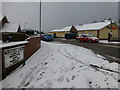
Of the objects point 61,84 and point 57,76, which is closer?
point 61,84

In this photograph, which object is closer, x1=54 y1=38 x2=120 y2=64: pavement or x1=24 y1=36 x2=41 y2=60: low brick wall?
x1=24 y1=36 x2=41 y2=60: low brick wall

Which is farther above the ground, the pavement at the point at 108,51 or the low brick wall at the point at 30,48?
the low brick wall at the point at 30,48

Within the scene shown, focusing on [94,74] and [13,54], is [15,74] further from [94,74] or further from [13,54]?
[94,74]

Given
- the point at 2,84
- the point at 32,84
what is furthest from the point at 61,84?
the point at 2,84

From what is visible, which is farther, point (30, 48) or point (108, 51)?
point (108, 51)

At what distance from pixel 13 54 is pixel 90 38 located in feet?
60.9

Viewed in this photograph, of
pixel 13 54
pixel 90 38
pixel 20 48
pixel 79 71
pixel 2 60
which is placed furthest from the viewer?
pixel 90 38

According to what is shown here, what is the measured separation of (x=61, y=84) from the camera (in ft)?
14.5

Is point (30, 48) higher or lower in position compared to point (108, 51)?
higher

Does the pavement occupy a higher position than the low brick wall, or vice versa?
the low brick wall

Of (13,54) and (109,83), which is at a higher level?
(13,54)

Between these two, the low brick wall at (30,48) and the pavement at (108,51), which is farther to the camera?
the pavement at (108,51)

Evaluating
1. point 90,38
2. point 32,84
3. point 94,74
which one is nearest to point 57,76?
point 32,84

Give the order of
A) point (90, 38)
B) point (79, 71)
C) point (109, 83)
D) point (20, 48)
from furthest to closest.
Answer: point (90, 38) < point (20, 48) < point (79, 71) < point (109, 83)
